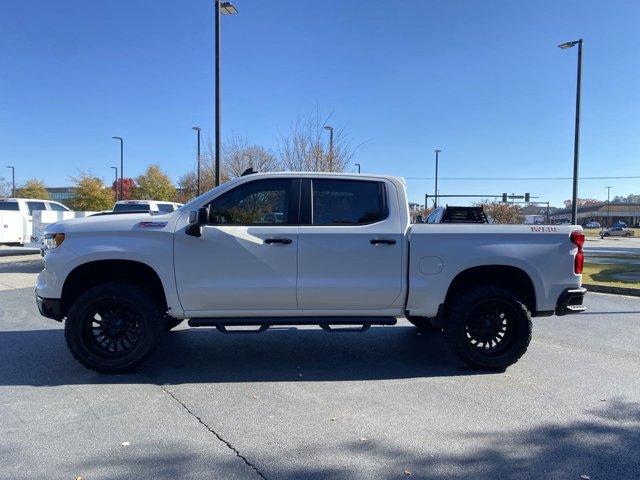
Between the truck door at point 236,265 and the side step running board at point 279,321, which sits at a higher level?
the truck door at point 236,265

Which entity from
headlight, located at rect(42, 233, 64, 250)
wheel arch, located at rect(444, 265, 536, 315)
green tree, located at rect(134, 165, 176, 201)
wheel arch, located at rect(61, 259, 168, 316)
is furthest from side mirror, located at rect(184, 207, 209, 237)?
green tree, located at rect(134, 165, 176, 201)

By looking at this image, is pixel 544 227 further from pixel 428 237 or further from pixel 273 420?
pixel 273 420

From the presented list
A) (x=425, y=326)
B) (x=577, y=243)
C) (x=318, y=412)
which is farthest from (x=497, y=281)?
(x=318, y=412)

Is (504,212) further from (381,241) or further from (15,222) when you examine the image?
(381,241)

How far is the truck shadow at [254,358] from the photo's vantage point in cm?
509

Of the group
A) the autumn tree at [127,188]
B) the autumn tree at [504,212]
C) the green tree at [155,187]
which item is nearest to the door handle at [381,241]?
the autumn tree at [504,212]

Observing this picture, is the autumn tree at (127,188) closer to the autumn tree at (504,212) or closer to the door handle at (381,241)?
the autumn tree at (504,212)

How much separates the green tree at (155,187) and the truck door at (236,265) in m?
48.0

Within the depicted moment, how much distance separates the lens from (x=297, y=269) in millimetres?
5082

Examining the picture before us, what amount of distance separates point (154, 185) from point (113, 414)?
49.9 meters

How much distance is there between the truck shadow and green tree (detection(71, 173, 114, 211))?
1668 inches

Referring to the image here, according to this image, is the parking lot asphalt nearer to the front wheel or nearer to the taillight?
the front wheel

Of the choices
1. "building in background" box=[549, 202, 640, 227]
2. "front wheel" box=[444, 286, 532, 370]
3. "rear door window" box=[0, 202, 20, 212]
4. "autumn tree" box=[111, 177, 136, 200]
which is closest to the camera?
"front wheel" box=[444, 286, 532, 370]

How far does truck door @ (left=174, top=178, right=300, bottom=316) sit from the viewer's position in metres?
5.02
